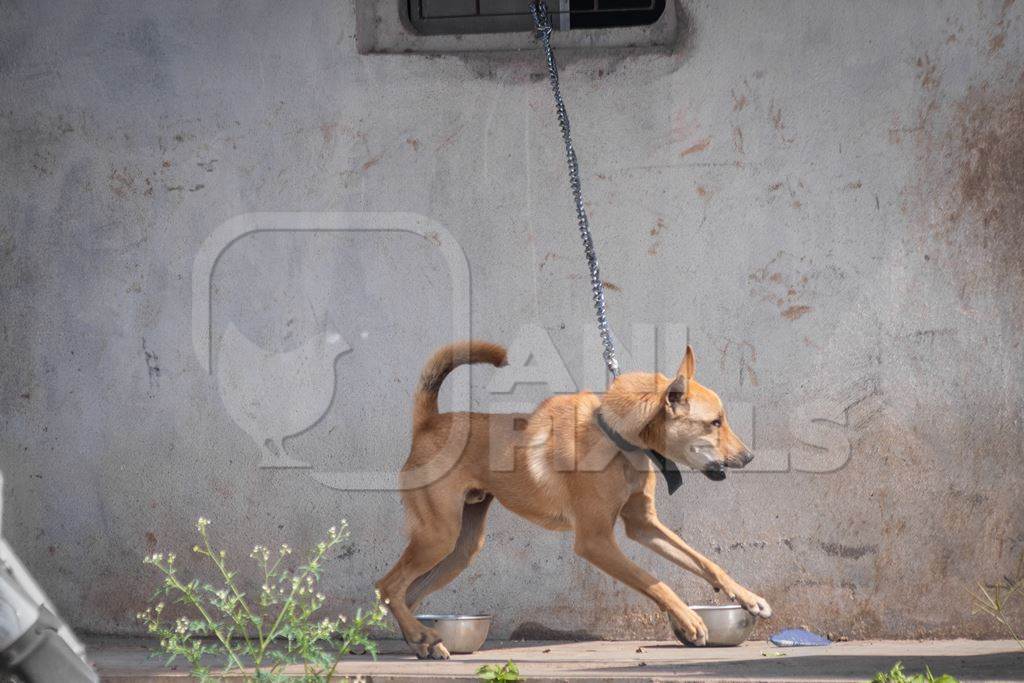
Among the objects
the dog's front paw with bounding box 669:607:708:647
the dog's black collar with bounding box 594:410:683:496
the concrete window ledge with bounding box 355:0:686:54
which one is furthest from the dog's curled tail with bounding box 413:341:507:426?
the concrete window ledge with bounding box 355:0:686:54

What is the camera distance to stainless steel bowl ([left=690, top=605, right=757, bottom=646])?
567 centimetres

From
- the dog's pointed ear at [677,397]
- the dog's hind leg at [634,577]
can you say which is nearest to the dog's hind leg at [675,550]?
the dog's hind leg at [634,577]

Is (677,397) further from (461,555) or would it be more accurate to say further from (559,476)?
(461,555)

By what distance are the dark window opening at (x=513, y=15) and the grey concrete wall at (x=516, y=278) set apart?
307mm

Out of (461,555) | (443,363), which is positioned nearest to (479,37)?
(443,363)

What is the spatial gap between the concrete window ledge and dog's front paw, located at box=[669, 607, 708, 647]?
2.85 m

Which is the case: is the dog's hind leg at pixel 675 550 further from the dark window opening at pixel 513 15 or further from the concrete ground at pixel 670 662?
the dark window opening at pixel 513 15

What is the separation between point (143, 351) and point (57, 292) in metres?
0.55

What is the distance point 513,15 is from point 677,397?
264cm

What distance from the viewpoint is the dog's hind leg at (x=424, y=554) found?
556 cm

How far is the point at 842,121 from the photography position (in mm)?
6355

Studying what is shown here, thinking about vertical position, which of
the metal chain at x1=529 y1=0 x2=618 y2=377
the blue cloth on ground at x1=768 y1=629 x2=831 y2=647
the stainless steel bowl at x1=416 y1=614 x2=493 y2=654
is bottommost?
the blue cloth on ground at x1=768 y1=629 x2=831 y2=647

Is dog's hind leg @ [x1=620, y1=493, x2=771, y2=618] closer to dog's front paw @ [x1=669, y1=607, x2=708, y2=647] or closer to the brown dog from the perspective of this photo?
the brown dog

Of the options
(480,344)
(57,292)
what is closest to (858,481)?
(480,344)
